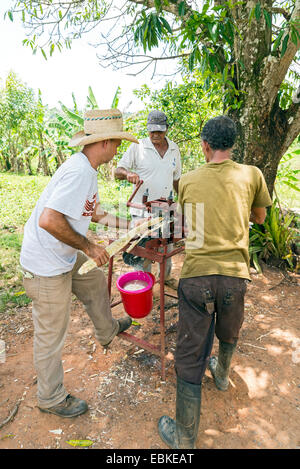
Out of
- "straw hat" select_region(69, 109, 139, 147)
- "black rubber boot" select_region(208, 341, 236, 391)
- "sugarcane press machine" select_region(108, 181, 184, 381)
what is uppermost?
"straw hat" select_region(69, 109, 139, 147)

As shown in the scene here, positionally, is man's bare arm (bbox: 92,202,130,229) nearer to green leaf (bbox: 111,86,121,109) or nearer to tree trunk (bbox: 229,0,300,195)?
tree trunk (bbox: 229,0,300,195)

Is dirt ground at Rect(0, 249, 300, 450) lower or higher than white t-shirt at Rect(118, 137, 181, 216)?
lower

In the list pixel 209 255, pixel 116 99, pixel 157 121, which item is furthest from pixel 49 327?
pixel 116 99

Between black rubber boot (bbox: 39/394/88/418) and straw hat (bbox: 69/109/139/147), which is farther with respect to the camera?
black rubber boot (bbox: 39/394/88/418)

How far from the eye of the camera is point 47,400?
2.07 meters

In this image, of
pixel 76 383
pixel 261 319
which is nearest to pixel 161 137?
pixel 261 319

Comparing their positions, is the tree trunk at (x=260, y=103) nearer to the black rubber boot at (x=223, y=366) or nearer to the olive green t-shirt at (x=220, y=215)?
the olive green t-shirt at (x=220, y=215)

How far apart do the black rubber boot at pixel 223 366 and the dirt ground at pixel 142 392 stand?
3.3 inches

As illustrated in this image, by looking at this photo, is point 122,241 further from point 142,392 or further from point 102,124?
point 142,392

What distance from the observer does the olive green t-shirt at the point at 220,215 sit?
174 cm

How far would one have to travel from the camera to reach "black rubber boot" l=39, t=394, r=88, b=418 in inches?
83.0

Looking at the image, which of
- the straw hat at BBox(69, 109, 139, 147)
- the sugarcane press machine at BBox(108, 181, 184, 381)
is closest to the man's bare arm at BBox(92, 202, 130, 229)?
the sugarcane press machine at BBox(108, 181, 184, 381)

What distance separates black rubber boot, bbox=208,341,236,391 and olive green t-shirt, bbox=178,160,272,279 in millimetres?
676
